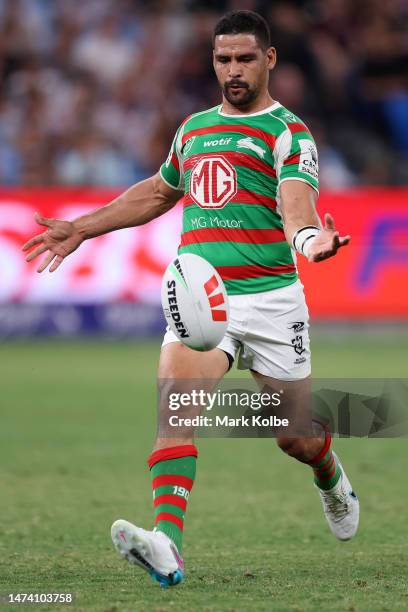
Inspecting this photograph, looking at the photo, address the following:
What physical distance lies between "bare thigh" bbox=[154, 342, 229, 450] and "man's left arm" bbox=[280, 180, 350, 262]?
2.07 feet

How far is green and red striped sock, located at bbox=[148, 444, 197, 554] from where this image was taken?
5.02 meters

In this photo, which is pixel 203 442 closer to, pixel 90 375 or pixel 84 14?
pixel 90 375

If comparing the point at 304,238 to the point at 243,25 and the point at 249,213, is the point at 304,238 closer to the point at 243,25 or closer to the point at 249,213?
the point at 249,213

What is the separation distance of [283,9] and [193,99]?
208cm

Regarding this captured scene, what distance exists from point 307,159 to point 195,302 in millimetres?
846

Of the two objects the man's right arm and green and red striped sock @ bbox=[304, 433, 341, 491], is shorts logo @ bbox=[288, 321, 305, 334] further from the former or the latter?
the man's right arm

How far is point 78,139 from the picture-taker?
17.1m

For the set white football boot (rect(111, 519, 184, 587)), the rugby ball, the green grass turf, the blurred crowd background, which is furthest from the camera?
the blurred crowd background

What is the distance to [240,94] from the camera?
5.48 m

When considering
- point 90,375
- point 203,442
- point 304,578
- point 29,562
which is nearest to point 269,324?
point 304,578

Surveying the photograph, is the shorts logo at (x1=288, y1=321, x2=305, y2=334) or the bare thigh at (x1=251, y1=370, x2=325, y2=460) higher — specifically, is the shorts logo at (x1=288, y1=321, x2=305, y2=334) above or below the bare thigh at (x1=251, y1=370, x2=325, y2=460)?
above

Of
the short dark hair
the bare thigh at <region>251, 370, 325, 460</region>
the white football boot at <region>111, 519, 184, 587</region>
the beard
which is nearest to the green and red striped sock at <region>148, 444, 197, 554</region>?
the white football boot at <region>111, 519, 184, 587</region>

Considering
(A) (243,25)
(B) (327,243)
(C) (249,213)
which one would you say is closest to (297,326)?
(C) (249,213)

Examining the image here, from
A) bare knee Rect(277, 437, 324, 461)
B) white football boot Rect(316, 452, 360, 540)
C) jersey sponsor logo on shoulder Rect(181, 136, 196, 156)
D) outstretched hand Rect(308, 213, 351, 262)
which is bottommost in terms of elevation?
white football boot Rect(316, 452, 360, 540)
